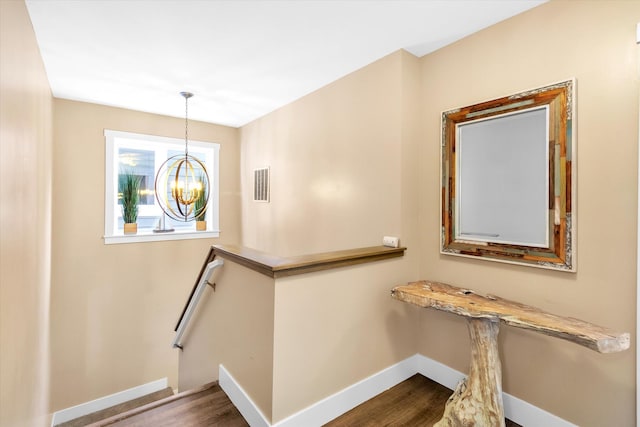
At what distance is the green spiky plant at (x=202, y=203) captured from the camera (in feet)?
14.0

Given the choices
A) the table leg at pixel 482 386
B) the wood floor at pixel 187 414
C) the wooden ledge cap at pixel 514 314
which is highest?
the wooden ledge cap at pixel 514 314

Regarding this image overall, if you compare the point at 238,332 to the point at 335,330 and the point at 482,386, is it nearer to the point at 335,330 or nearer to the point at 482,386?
the point at 335,330

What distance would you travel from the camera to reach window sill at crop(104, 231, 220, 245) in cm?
382

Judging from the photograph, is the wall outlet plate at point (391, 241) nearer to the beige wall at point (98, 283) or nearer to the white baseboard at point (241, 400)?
the white baseboard at point (241, 400)

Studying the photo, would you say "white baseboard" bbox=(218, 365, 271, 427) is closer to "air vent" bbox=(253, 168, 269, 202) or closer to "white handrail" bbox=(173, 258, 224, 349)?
"white handrail" bbox=(173, 258, 224, 349)

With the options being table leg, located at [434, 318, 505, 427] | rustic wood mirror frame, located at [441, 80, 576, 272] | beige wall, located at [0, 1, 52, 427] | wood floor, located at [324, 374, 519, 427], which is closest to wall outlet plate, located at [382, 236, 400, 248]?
rustic wood mirror frame, located at [441, 80, 576, 272]

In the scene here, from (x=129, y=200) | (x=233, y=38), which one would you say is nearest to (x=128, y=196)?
(x=129, y=200)

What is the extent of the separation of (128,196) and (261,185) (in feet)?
5.45

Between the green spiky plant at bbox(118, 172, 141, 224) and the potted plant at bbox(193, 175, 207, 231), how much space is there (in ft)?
2.38

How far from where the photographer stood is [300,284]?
68.7 inches

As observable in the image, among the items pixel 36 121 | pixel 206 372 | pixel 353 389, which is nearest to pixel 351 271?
pixel 353 389

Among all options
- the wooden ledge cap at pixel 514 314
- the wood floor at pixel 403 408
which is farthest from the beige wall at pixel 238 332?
the wooden ledge cap at pixel 514 314

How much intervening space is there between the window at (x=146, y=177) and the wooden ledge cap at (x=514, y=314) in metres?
3.45

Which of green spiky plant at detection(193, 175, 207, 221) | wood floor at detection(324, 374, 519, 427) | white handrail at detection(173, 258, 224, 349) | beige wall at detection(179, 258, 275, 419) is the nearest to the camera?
beige wall at detection(179, 258, 275, 419)
